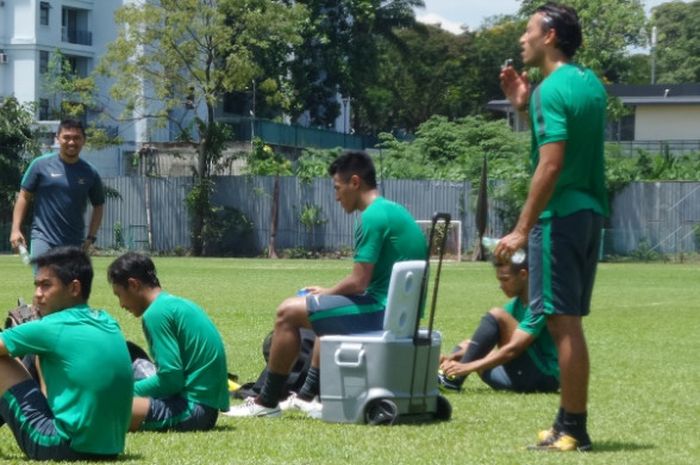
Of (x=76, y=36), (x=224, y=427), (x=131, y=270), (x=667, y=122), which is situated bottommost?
(x=224, y=427)

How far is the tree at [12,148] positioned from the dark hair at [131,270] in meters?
46.4

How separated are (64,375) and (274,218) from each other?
45899mm

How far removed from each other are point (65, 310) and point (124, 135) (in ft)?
211

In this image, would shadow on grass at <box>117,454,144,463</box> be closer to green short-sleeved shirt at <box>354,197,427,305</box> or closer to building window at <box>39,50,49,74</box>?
green short-sleeved shirt at <box>354,197,427,305</box>

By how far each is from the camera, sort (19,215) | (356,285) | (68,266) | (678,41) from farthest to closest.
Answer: (678,41)
(19,215)
(356,285)
(68,266)

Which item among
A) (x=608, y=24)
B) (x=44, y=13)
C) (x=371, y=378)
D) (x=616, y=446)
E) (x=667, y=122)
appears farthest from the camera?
(x=608, y=24)

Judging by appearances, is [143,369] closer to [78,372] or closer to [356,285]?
[356,285]

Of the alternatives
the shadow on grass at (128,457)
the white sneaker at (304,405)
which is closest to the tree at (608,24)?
the white sneaker at (304,405)

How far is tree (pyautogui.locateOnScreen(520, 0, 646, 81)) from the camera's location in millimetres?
80938

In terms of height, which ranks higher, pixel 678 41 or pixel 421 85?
pixel 678 41

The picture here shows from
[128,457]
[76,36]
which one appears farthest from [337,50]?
[128,457]

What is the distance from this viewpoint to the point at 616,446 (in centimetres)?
823

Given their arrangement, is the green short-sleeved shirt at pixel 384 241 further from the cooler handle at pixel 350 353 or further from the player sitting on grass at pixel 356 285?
the cooler handle at pixel 350 353

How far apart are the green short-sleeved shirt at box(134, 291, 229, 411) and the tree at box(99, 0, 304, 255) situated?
45.2 m
